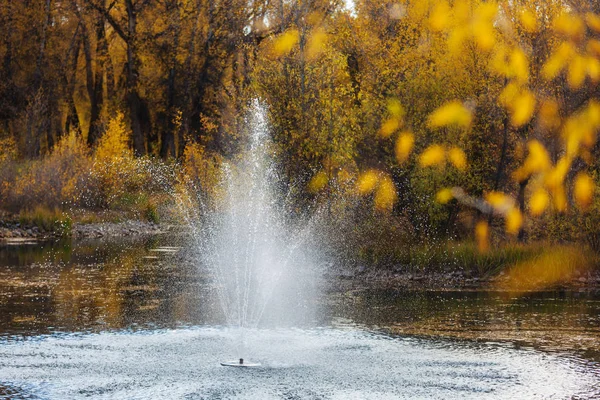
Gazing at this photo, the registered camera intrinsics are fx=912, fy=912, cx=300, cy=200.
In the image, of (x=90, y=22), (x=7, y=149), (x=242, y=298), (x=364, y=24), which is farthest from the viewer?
(x=90, y=22)

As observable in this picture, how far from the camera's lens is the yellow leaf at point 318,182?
2766 centimetres

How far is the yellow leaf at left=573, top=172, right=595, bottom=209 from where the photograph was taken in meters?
24.0

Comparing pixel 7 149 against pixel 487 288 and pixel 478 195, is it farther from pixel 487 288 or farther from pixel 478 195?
pixel 487 288

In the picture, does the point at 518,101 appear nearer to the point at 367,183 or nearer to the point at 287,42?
the point at 367,183

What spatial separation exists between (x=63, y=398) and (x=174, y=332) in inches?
184

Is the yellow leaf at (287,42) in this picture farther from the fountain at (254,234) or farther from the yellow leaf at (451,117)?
the yellow leaf at (451,117)

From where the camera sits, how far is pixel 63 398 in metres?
11.0

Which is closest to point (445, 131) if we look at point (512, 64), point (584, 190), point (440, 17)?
point (512, 64)

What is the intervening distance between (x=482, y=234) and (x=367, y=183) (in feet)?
11.8

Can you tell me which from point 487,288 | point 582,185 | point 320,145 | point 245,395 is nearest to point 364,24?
point 320,145

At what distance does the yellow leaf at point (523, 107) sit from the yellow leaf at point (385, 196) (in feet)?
13.1

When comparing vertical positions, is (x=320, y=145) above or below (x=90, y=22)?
below

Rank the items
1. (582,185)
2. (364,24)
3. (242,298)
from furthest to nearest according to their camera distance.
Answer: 1. (364,24)
2. (582,185)
3. (242,298)

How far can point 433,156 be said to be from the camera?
26.2 m
